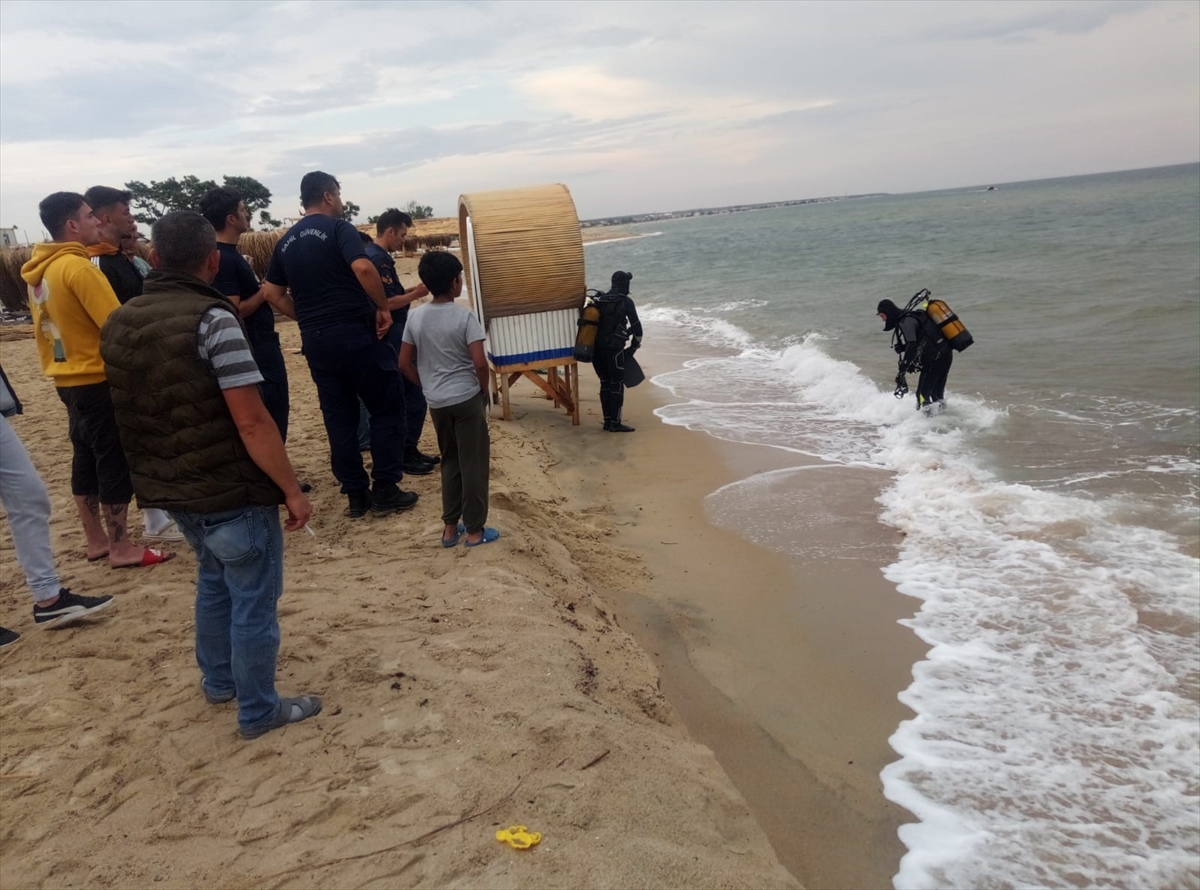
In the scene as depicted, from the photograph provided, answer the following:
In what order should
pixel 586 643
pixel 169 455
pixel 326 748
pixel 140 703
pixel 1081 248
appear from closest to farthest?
pixel 169 455
pixel 326 748
pixel 140 703
pixel 586 643
pixel 1081 248

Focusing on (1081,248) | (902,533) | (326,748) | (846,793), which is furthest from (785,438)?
(1081,248)

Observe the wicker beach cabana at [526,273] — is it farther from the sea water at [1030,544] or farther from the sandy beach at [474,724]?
the sandy beach at [474,724]

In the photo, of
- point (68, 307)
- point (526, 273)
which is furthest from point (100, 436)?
point (526, 273)

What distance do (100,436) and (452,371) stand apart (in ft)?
5.74

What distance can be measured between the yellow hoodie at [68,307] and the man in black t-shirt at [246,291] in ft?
2.23

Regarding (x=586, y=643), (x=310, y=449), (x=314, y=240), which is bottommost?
(x=586, y=643)

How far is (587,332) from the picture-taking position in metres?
7.59

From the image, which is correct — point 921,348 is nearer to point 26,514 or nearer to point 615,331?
point 615,331

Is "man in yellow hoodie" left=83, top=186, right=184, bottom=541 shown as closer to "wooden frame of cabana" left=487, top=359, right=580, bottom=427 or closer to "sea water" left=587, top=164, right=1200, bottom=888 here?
"wooden frame of cabana" left=487, top=359, right=580, bottom=427

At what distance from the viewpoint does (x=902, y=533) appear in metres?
5.59

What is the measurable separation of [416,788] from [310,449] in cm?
445

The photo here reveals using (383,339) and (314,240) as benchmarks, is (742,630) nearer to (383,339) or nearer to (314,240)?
(383,339)

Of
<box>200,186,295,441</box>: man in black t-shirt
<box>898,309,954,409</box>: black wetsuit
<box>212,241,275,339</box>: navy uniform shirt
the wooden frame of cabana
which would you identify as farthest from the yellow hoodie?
<box>898,309,954,409</box>: black wetsuit

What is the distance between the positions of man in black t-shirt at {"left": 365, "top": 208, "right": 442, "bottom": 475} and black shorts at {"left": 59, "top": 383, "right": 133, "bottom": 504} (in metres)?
1.81
